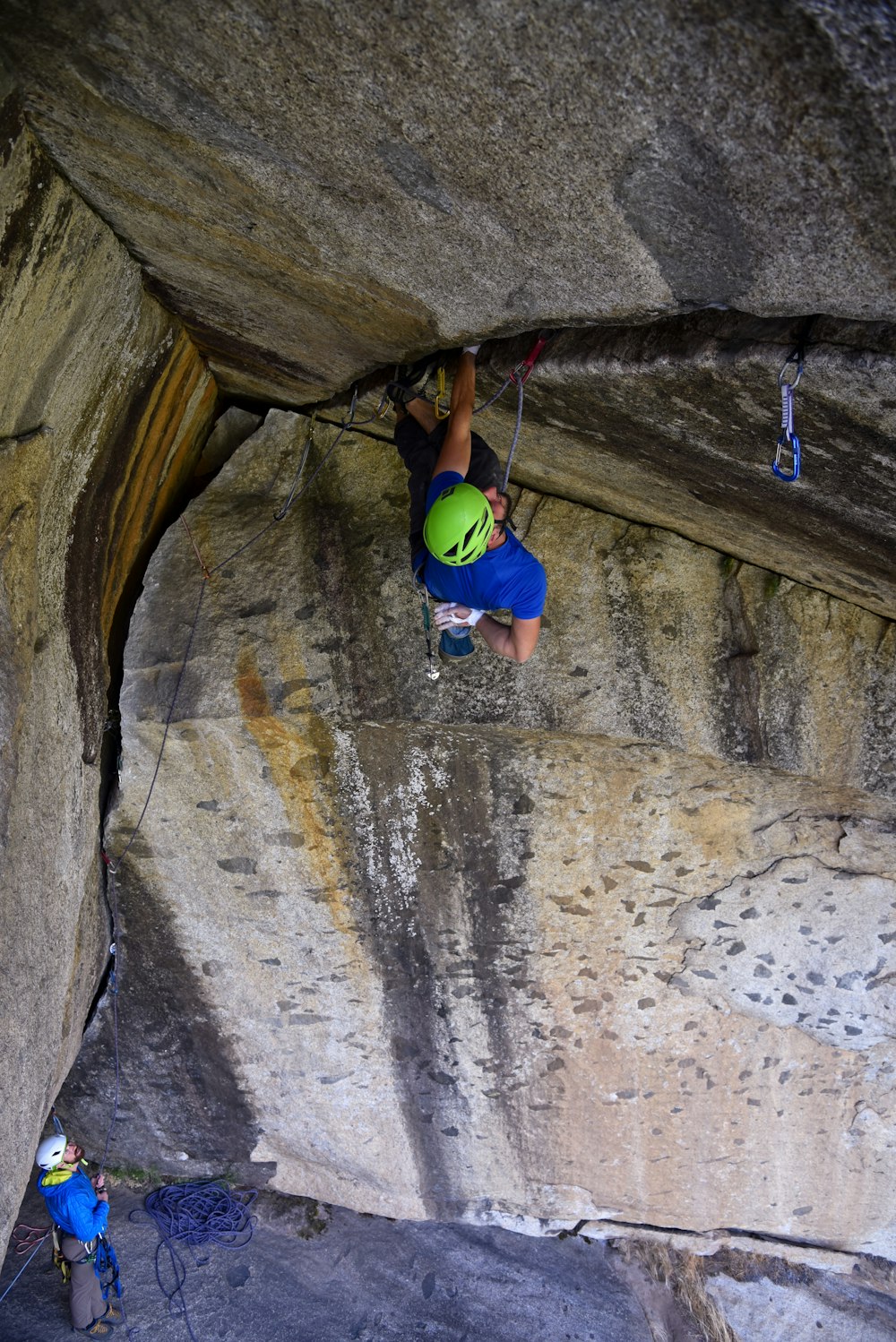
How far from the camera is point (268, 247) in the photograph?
89.7 inches

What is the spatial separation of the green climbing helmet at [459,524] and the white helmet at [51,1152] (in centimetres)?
355

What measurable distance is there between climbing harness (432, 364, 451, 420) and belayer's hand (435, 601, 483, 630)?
0.56 m

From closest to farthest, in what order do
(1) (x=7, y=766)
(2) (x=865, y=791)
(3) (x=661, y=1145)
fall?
(1) (x=7, y=766)
(2) (x=865, y=791)
(3) (x=661, y=1145)

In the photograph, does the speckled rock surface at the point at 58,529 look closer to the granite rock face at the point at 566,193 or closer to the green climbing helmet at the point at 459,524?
the granite rock face at the point at 566,193

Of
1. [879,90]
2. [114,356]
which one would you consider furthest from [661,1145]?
[879,90]

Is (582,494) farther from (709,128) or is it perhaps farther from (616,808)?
(709,128)

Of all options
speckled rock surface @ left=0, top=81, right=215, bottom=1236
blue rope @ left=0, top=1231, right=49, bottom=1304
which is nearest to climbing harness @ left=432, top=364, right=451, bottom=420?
speckled rock surface @ left=0, top=81, right=215, bottom=1236

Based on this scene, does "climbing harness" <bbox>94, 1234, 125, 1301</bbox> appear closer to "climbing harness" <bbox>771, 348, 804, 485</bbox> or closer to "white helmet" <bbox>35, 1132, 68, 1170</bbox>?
"white helmet" <bbox>35, 1132, 68, 1170</bbox>

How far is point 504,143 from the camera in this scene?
5.20 ft

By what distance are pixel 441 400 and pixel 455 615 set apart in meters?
0.64

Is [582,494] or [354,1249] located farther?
[354,1249]

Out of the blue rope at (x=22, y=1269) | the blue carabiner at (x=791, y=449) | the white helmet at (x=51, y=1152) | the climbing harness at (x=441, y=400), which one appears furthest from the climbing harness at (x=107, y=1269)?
the blue carabiner at (x=791, y=449)

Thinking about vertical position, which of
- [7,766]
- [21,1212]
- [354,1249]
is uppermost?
[7,766]

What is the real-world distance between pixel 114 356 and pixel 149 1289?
427 cm
